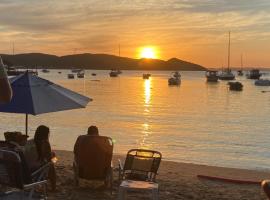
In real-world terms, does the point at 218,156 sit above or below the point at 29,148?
below

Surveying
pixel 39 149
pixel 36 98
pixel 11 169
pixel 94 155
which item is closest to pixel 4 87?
pixel 11 169

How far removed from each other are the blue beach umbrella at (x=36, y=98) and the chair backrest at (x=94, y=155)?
0.73m

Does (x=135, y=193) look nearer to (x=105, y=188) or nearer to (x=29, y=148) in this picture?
(x=105, y=188)

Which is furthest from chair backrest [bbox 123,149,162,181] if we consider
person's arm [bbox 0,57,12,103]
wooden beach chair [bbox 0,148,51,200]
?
person's arm [bbox 0,57,12,103]

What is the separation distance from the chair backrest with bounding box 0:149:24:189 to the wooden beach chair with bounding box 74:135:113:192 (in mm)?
1915

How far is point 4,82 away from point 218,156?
17.7 metres

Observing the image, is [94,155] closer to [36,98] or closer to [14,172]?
[36,98]

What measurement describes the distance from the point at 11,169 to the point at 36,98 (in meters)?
2.20

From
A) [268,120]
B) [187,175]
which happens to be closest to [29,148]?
[187,175]

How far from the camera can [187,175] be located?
37.8 ft

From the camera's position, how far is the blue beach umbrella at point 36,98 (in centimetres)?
768

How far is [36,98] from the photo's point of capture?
783 centimetres

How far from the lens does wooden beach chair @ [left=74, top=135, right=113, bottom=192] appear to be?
7680 millimetres

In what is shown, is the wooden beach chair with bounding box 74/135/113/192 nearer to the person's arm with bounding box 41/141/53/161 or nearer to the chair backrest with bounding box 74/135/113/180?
the chair backrest with bounding box 74/135/113/180
